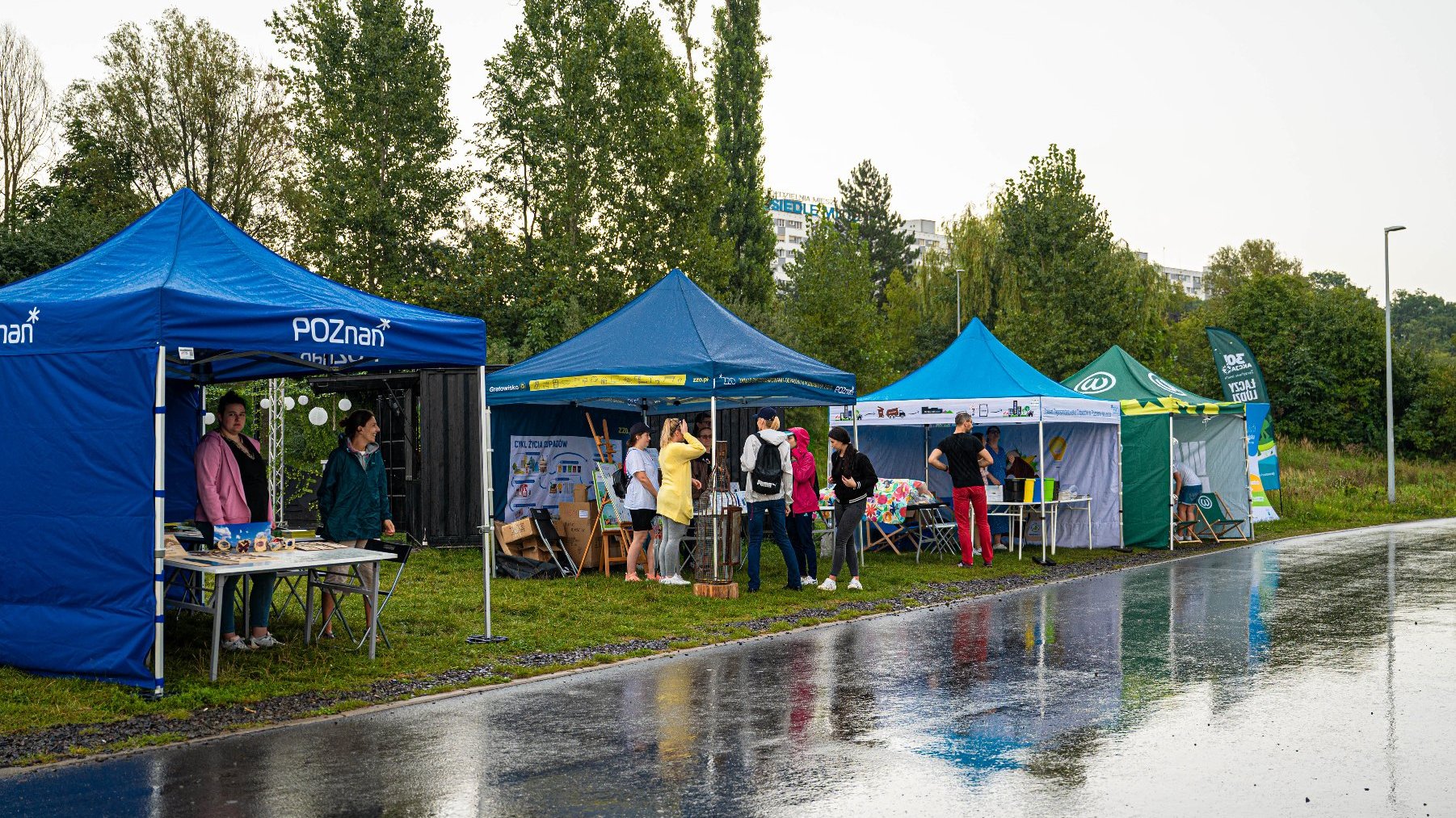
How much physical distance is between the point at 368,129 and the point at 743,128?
13401mm

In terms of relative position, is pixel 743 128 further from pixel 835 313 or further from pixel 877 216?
pixel 877 216

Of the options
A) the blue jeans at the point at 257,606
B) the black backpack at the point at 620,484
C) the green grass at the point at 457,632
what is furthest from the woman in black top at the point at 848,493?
the blue jeans at the point at 257,606

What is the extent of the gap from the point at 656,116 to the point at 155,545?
1053 inches

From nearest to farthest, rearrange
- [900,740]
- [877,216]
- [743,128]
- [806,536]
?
[900,740] → [806,536] → [743,128] → [877,216]

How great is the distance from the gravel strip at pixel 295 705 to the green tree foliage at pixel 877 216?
6410 centimetres

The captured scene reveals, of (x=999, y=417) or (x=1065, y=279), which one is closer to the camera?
(x=999, y=417)

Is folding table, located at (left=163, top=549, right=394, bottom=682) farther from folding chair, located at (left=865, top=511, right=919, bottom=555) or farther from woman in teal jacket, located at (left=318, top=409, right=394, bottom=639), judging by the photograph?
folding chair, located at (left=865, top=511, right=919, bottom=555)

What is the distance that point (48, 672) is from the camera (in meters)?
8.39

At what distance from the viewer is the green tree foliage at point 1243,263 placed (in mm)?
75312

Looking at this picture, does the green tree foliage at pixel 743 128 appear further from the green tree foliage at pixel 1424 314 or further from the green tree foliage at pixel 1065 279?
the green tree foliage at pixel 1424 314

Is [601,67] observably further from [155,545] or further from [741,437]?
[155,545]

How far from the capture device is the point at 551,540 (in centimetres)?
1498

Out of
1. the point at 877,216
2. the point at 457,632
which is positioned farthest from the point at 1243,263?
the point at 457,632

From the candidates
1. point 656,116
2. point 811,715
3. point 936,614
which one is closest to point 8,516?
point 811,715
